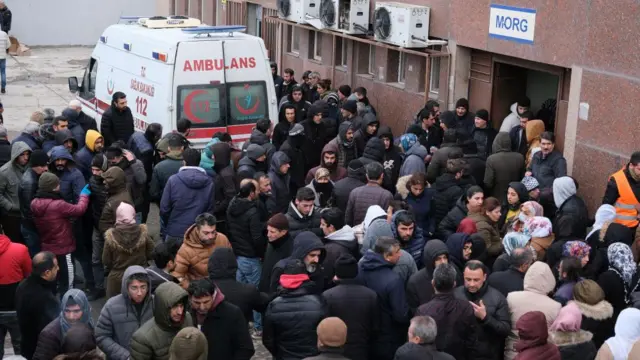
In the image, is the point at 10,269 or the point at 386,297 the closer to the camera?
the point at 386,297

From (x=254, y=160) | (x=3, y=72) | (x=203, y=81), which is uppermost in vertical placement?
(x=203, y=81)

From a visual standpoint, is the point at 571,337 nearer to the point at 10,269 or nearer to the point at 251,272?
the point at 251,272

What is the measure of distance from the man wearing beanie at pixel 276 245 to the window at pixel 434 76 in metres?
7.66

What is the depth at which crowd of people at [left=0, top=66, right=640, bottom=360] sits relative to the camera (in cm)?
759

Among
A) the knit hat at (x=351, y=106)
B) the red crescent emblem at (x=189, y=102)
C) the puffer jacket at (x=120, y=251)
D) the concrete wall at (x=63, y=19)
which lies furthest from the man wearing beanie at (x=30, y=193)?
the concrete wall at (x=63, y=19)

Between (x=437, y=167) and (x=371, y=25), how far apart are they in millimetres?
6371

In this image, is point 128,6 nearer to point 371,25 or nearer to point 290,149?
point 371,25

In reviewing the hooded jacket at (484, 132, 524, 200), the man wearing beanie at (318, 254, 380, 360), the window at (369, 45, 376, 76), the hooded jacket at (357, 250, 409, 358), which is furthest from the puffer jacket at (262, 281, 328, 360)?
the window at (369, 45, 376, 76)

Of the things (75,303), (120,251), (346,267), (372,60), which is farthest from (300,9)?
(75,303)

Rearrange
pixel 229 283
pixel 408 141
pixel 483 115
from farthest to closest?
pixel 483 115, pixel 408 141, pixel 229 283

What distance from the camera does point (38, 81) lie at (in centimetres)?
2892

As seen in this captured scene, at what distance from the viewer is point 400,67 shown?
18.0 m

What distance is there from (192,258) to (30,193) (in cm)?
269

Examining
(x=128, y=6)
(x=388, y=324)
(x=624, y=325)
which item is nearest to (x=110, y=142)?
(x=388, y=324)
